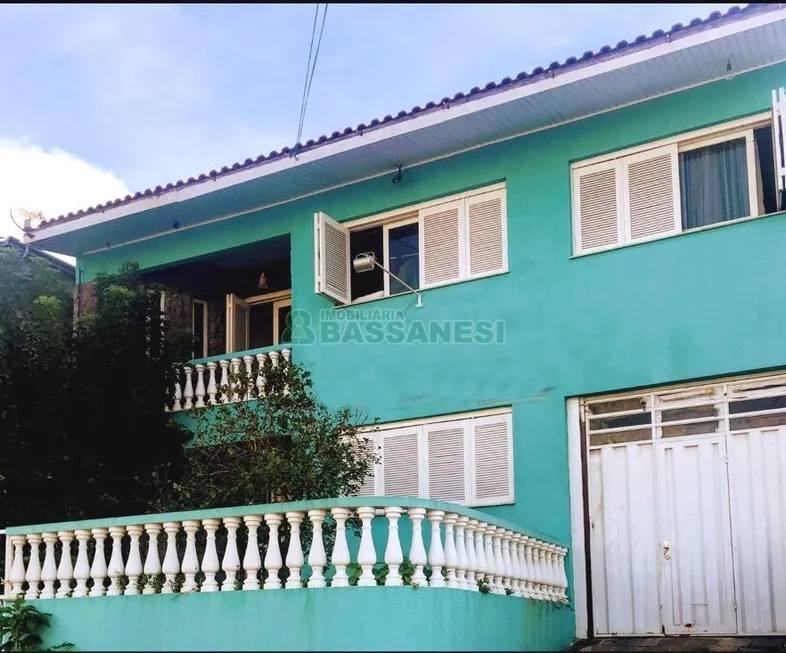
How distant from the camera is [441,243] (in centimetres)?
1310

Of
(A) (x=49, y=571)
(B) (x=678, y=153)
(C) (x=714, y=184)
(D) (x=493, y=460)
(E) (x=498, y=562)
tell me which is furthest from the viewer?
(D) (x=493, y=460)

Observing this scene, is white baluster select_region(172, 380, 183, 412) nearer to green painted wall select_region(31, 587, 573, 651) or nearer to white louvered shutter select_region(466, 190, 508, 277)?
white louvered shutter select_region(466, 190, 508, 277)

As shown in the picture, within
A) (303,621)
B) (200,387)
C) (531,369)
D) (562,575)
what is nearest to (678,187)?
(531,369)

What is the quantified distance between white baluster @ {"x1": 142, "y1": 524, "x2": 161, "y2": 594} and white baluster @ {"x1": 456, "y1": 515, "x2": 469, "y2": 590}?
255 centimetres

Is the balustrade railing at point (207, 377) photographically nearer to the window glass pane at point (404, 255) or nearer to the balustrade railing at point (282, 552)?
the window glass pane at point (404, 255)

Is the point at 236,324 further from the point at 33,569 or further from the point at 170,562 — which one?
the point at 170,562

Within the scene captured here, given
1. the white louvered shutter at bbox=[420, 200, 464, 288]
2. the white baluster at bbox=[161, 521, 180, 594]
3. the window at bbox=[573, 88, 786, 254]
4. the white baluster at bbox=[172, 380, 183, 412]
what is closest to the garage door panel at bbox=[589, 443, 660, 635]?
the window at bbox=[573, 88, 786, 254]

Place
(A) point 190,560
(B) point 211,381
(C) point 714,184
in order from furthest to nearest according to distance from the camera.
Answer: (B) point 211,381 → (C) point 714,184 → (A) point 190,560

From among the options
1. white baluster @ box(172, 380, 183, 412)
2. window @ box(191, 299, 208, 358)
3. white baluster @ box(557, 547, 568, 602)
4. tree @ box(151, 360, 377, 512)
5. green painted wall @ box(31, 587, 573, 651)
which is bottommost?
green painted wall @ box(31, 587, 573, 651)

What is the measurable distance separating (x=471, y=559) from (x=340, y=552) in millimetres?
1189

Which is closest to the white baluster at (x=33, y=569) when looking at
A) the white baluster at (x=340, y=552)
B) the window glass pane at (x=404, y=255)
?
the white baluster at (x=340, y=552)

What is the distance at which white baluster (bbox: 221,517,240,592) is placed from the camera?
9.20m

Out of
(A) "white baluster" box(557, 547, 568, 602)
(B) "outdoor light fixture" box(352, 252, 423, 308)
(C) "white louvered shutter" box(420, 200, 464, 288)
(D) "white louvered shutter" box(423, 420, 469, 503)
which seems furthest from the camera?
(B) "outdoor light fixture" box(352, 252, 423, 308)

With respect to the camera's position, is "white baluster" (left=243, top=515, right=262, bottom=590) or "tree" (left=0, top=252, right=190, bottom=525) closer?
"white baluster" (left=243, top=515, right=262, bottom=590)
